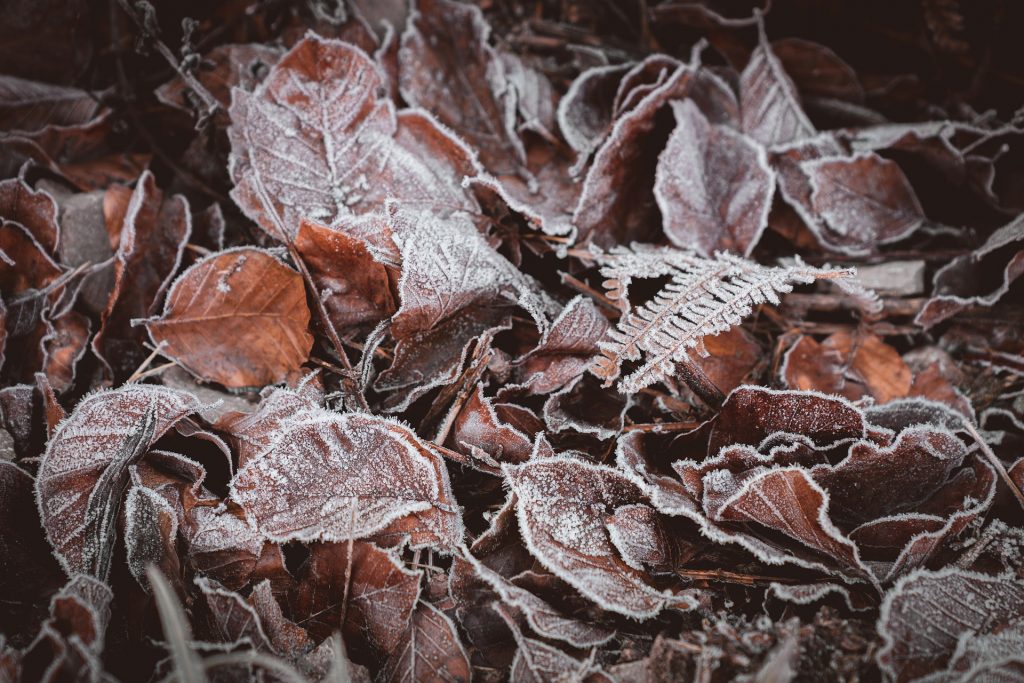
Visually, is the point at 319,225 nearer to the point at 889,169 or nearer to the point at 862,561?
the point at 862,561

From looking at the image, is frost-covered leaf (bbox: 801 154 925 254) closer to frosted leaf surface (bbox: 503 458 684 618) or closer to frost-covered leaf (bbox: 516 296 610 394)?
frost-covered leaf (bbox: 516 296 610 394)

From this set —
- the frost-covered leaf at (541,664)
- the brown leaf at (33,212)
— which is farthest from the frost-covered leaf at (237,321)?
the frost-covered leaf at (541,664)

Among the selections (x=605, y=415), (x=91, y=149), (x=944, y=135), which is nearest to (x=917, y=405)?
(x=605, y=415)

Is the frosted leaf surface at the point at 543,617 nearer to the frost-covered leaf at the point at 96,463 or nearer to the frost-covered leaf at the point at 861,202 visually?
the frost-covered leaf at the point at 96,463

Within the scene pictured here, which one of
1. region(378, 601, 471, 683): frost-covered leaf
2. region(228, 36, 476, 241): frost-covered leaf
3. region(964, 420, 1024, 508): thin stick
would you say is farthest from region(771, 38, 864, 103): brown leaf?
region(378, 601, 471, 683): frost-covered leaf

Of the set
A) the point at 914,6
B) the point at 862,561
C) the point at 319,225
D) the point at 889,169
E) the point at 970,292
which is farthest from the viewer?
the point at 914,6

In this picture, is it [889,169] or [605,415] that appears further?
[889,169]

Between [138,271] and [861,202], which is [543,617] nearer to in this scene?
[138,271]
